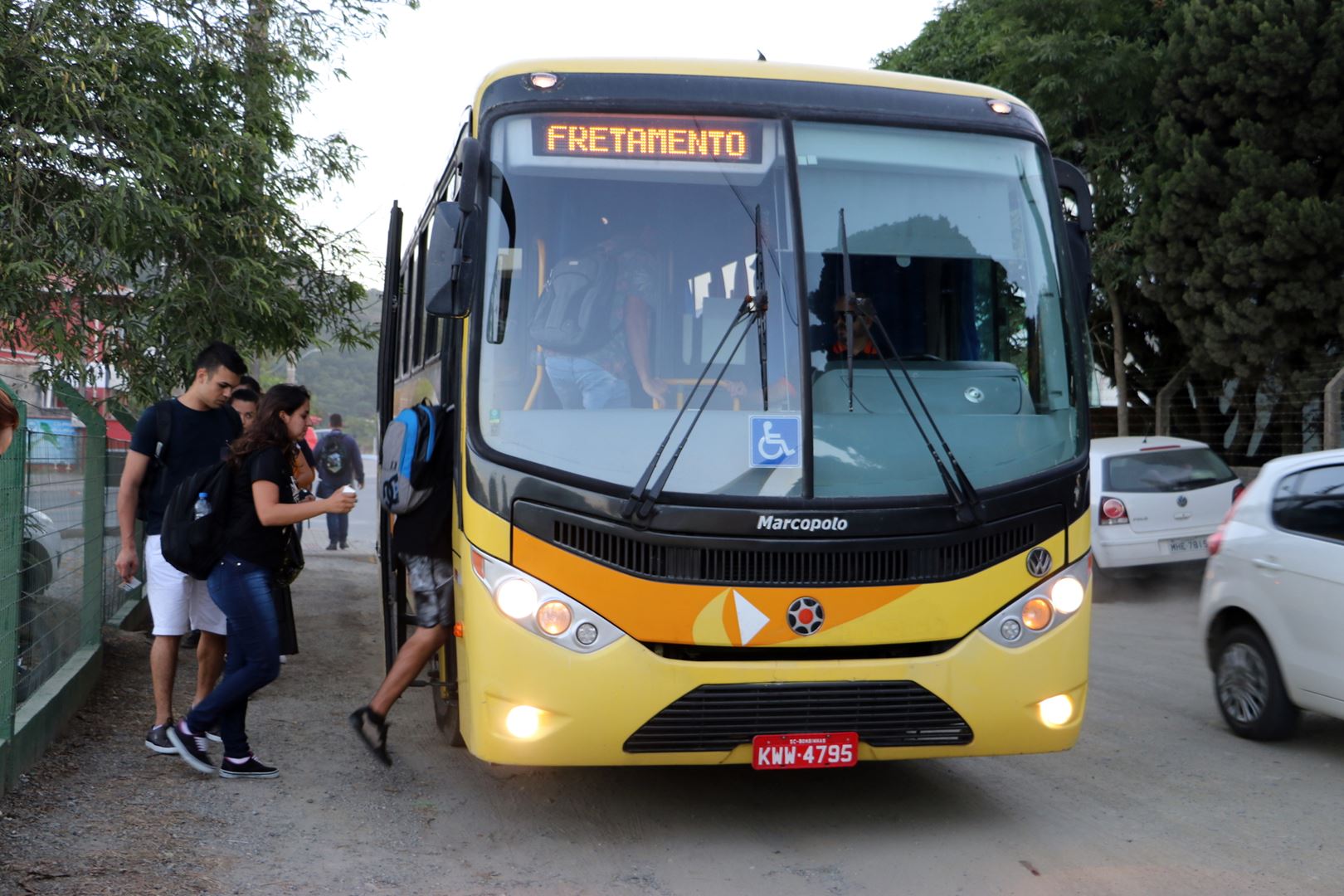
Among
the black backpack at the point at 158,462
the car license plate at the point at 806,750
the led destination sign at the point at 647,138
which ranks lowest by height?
the car license plate at the point at 806,750

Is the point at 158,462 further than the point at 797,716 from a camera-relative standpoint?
Yes

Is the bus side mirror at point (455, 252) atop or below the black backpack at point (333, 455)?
atop

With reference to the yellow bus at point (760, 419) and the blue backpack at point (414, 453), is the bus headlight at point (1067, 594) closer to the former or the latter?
the yellow bus at point (760, 419)

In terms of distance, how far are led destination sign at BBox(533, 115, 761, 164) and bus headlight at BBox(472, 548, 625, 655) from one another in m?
1.75

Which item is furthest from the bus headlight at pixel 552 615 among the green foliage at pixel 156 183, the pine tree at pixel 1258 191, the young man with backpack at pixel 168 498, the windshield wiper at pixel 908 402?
the pine tree at pixel 1258 191

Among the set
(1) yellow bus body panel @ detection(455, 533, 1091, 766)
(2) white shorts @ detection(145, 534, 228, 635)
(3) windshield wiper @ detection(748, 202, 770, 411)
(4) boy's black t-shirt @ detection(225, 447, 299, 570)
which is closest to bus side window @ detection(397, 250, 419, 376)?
(2) white shorts @ detection(145, 534, 228, 635)

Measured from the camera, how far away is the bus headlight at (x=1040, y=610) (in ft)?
19.1

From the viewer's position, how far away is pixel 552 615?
5.57m

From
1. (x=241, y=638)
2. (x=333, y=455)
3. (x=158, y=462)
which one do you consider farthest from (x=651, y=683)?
(x=333, y=455)

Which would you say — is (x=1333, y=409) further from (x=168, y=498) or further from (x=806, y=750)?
(x=168, y=498)

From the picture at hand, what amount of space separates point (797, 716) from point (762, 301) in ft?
5.33

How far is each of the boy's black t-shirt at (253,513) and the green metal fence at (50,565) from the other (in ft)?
3.18

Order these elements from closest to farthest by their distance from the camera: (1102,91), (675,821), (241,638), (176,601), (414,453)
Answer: (675,821) → (414,453) → (241,638) → (176,601) → (1102,91)

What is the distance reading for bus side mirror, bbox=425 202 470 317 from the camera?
5.91 m
